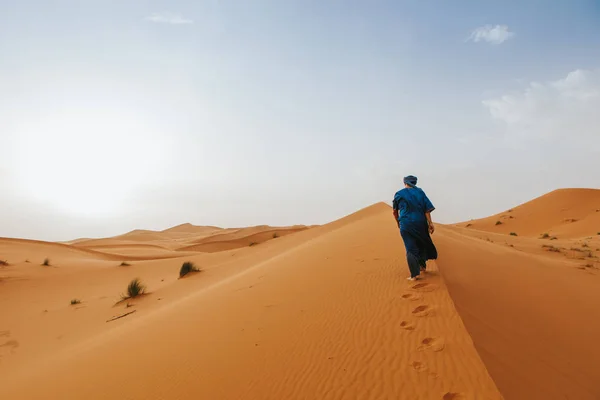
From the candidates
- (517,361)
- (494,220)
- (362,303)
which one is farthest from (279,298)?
(494,220)

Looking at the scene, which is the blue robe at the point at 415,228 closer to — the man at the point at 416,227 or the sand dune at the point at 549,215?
the man at the point at 416,227

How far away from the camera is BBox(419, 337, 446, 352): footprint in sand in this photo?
3.26m

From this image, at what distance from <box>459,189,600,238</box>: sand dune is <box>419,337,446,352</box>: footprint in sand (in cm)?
2882

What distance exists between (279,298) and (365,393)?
2877mm

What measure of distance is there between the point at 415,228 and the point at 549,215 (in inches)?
1400

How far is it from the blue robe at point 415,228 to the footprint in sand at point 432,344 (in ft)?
5.35

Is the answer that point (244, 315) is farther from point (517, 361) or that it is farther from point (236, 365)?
point (517, 361)

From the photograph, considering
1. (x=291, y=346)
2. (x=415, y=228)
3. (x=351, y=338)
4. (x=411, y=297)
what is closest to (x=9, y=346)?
(x=291, y=346)

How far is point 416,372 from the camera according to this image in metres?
3.01

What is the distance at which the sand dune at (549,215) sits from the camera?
2931 centimetres

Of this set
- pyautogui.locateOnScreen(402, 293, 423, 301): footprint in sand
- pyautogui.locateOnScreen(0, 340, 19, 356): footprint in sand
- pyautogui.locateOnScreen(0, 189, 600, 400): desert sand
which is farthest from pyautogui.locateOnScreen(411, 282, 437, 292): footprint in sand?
pyautogui.locateOnScreen(0, 340, 19, 356): footprint in sand

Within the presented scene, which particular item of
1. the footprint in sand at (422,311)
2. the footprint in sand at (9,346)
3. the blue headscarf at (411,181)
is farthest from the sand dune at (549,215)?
the footprint in sand at (9,346)

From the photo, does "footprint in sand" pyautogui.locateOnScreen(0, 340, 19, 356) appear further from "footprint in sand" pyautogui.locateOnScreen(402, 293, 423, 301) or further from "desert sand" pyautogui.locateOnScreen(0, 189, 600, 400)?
"footprint in sand" pyautogui.locateOnScreen(402, 293, 423, 301)

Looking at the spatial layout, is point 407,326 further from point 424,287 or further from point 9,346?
point 9,346
